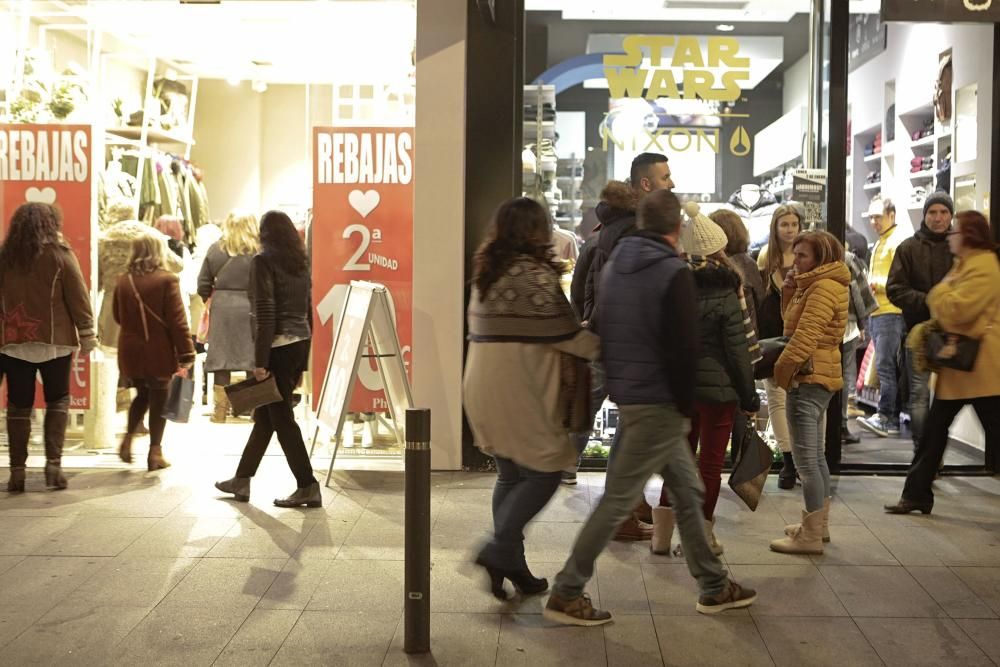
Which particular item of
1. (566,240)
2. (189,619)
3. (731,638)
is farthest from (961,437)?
(189,619)

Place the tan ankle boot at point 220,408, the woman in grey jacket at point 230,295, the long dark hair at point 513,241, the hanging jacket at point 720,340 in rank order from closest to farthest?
the long dark hair at point 513,241, the hanging jacket at point 720,340, the woman in grey jacket at point 230,295, the tan ankle boot at point 220,408

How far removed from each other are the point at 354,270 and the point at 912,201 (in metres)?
4.84

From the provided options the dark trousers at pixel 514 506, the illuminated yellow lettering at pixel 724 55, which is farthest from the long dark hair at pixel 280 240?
the illuminated yellow lettering at pixel 724 55

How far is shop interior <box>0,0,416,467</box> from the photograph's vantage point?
28.6ft

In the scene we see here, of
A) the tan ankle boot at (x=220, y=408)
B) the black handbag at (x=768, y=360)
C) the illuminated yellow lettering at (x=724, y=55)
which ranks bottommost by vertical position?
the tan ankle boot at (x=220, y=408)

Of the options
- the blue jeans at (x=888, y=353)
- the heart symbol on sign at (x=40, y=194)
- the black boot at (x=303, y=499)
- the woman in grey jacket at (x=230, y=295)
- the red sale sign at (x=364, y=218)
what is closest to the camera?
the black boot at (x=303, y=499)

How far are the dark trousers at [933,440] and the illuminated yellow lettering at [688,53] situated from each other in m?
2.75

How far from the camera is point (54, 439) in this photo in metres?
6.91

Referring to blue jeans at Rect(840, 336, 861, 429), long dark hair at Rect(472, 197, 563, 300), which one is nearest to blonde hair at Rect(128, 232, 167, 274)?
long dark hair at Rect(472, 197, 563, 300)

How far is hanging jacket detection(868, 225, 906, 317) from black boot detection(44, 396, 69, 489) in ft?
19.4

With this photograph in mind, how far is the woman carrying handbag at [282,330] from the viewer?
6.24 m

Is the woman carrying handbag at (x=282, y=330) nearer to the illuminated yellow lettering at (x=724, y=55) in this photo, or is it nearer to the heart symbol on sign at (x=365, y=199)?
the heart symbol on sign at (x=365, y=199)

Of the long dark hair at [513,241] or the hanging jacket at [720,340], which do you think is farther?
the hanging jacket at [720,340]

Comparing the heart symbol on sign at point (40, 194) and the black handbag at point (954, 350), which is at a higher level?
the heart symbol on sign at point (40, 194)
